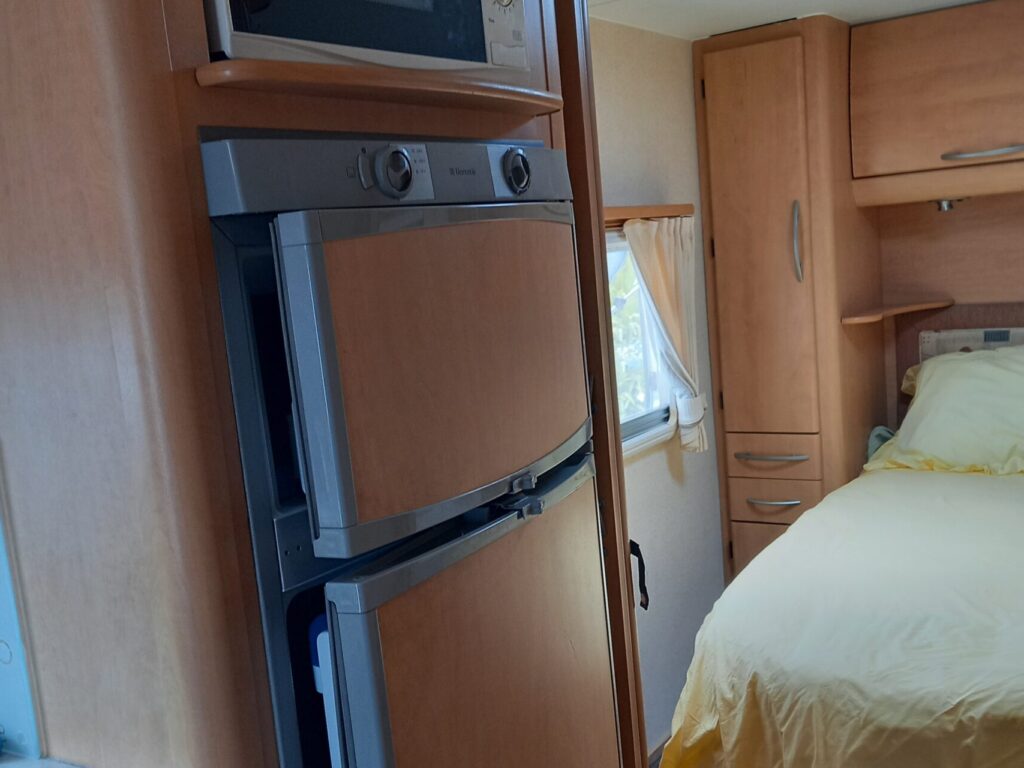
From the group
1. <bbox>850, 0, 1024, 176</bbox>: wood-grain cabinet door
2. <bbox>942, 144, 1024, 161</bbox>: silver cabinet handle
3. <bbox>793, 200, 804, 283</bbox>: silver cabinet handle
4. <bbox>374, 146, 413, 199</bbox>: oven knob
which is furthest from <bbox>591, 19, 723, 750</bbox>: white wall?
<bbox>374, 146, 413, 199</bbox>: oven knob

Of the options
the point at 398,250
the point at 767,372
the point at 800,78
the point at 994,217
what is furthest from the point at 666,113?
the point at 398,250

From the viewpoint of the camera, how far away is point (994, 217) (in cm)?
337

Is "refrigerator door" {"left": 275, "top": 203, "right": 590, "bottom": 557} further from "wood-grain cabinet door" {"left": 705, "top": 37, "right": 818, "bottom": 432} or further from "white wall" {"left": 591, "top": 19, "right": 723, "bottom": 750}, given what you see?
"wood-grain cabinet door" {"left": 705, "top": 37, "right": 818, "bottom": 432}

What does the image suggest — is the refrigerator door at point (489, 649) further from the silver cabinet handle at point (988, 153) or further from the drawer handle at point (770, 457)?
the silver cabinet handle at point (988, 153)

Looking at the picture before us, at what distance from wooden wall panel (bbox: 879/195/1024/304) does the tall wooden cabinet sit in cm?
27

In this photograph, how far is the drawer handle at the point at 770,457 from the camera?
3250 millimetres

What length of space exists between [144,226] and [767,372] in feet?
9.19

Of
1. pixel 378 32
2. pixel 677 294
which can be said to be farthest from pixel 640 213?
pixel 378 32

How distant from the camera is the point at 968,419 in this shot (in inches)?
120

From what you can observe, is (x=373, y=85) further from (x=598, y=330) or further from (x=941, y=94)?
(x=941, y=94)

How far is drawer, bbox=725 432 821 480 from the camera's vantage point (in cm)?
324

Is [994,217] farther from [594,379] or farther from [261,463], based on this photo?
[261,463]

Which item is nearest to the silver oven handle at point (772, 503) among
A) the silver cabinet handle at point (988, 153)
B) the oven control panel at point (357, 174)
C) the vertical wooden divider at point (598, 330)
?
the silver cabinet handle at point (988, 153)

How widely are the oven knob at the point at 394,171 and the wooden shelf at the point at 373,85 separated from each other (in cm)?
6
